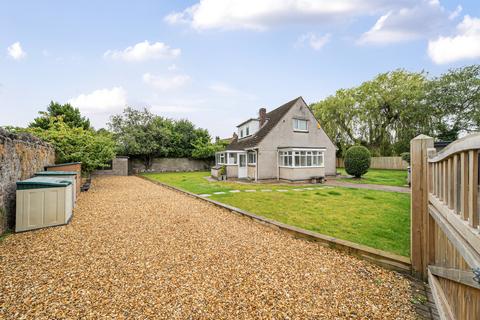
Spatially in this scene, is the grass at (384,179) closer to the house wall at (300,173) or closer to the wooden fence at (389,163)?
the house wall at (300,173)

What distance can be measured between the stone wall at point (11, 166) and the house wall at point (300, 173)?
14011mm

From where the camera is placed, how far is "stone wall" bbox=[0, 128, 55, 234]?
498 centimetres

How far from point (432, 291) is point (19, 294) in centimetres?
556

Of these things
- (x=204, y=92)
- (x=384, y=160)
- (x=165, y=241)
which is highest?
(x=204, y=92)

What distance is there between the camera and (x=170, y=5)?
39.2ft

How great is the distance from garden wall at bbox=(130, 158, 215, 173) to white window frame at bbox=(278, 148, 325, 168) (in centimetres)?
1663

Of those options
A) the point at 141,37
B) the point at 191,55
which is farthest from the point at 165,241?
the point at 191,55

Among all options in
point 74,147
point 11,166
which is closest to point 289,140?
point 74,147

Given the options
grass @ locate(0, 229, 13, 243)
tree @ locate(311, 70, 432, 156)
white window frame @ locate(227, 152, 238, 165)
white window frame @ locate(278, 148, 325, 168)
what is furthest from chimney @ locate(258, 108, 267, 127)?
grass @ locate(0, 229, 13, 243)

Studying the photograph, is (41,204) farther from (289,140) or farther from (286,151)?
(289,140)

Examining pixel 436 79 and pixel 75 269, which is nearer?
pixel 75 269

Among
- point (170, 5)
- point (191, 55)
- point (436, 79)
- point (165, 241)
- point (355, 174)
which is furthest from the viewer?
point (436, 79)

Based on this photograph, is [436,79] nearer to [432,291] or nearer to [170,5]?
[170,5]

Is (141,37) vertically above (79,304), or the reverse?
(141,37)
